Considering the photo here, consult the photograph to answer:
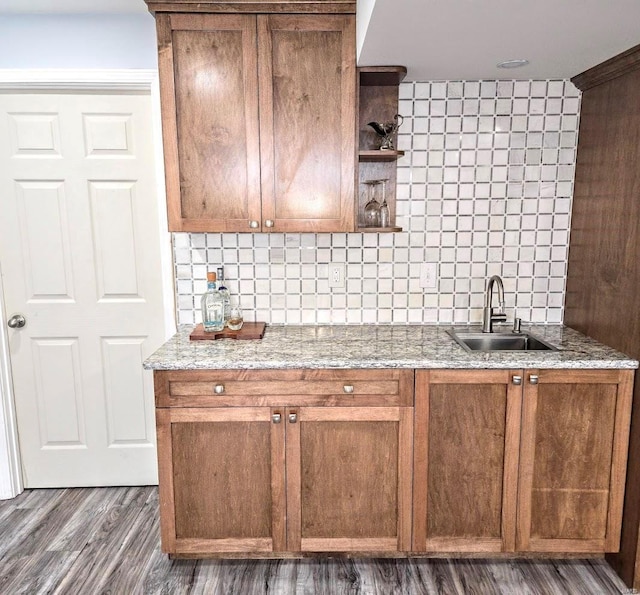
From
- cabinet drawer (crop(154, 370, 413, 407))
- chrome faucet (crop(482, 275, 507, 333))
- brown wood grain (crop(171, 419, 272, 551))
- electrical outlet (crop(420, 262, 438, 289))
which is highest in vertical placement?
electrical outlet (crop(420, 262, 438, 289))

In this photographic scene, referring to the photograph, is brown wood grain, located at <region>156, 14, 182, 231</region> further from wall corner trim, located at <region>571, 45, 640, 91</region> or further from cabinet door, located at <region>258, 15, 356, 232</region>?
wall corner trim, located at <region>571, 45, 640, 91</region>

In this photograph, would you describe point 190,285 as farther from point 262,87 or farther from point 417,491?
point 417,491

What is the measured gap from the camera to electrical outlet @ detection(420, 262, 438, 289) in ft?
8.17

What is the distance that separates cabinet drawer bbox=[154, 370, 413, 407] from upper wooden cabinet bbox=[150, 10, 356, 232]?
62 centimetres

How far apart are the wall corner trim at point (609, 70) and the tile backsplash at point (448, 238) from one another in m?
0.10

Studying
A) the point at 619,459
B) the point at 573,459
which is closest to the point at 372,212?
the point at 573,459

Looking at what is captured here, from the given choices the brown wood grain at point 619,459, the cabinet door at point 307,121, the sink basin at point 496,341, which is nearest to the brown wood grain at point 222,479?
the cabinet door at point 307,121

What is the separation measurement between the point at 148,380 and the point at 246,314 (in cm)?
65

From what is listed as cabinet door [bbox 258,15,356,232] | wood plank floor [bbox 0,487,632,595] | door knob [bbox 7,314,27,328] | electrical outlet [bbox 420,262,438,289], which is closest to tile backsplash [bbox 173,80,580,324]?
electrical outlet [bbox 420,262,438,289]

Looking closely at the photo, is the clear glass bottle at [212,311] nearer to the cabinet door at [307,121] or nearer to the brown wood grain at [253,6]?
the cabinet door at [307,121]

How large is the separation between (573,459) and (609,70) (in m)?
1.56

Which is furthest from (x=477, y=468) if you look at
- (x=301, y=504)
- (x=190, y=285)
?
(x=190, y=285)

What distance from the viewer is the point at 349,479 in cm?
202

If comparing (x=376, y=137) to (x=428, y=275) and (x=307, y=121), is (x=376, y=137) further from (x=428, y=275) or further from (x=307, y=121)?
(x=428, y=275)
